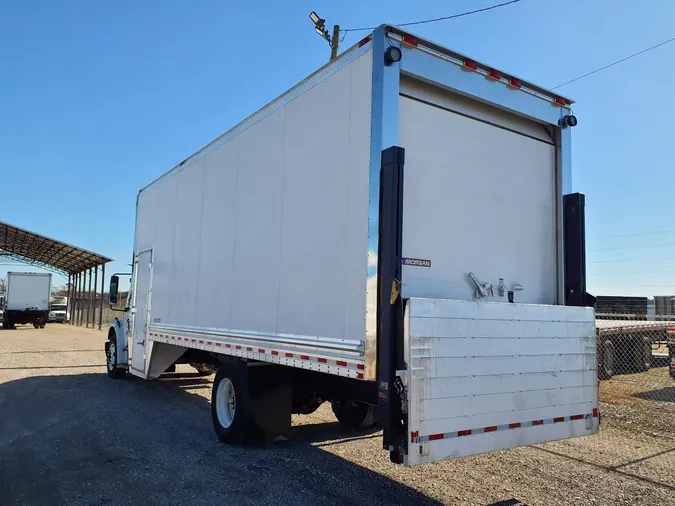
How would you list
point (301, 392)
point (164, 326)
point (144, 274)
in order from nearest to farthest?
point (301, 392) < point (164, 326) < point (144, 274)

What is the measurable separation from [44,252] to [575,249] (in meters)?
41.4

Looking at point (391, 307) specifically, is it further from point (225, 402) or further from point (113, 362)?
point (113, 362)

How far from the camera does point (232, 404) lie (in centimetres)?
646

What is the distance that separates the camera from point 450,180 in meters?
4.81

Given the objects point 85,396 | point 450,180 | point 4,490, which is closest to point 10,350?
point 85,396

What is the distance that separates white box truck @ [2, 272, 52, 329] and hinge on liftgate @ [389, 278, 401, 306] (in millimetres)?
36864

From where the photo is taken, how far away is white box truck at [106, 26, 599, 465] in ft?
13.1

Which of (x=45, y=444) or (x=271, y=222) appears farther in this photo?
(x=45, y=444)

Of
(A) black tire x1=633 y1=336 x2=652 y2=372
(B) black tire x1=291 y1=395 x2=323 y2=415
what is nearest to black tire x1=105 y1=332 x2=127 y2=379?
(B) black tire x1=291 y1=395 x2=323 y2=415

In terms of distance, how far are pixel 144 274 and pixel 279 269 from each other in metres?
5.43

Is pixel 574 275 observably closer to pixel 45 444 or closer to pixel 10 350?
pixel 45 444

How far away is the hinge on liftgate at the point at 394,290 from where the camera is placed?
152 inches

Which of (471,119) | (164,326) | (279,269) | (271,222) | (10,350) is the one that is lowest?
(10,350)

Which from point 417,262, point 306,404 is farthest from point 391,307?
point 306,404
